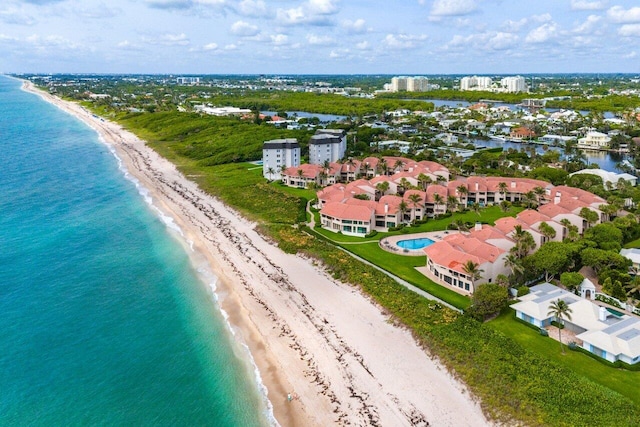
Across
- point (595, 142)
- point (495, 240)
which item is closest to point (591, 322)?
point (495, 240)

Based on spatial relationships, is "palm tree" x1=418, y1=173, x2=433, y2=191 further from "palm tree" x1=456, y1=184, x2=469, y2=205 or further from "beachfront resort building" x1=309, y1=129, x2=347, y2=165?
"beachfront resort building" x1=309, y1=129, x2=347, y2=165

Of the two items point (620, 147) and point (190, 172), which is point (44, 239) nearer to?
point (190, 172)

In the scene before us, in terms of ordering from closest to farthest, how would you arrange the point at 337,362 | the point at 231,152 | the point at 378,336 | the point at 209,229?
the point at 337,362 < the point at 378,336 < the point at 209,229 < the point at 231,152

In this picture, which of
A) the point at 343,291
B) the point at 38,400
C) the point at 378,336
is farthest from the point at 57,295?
the point at 378,336

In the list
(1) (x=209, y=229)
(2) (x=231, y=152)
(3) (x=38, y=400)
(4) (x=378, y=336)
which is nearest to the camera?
(3) (x=38, y=400)

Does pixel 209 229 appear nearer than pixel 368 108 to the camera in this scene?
Yes

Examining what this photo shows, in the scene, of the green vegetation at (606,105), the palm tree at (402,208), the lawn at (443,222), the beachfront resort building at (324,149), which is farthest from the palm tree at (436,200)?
the green vegetation at (606,105)

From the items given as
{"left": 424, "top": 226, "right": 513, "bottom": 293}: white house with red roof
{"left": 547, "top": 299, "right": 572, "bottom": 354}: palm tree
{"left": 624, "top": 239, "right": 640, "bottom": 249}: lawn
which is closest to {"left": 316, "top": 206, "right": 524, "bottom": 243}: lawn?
{"left": 424, "top": 226, "right": 513, "bottom": 293}: white house with red roof

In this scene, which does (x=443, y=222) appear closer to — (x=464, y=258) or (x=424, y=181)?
(x=424, y=181)
